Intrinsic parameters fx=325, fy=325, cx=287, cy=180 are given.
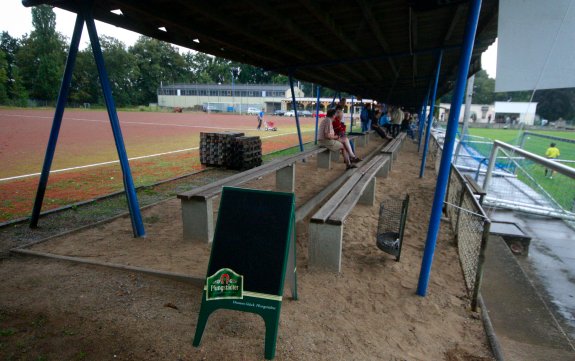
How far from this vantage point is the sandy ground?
7.57 feet

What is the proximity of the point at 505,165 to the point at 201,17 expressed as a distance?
27.6 feet

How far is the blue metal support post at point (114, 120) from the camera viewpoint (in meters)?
3.85

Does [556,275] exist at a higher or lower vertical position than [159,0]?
lower

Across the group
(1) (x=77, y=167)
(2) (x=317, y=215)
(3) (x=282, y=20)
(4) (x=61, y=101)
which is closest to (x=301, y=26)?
(3) (x=282, y=20)

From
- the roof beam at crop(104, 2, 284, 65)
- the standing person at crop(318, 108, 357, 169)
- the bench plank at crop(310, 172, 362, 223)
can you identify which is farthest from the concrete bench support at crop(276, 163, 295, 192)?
the roof beam at crop(104, 2, 284, 65)

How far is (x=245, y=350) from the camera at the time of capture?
2.28 m

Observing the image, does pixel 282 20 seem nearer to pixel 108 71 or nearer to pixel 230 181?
pixel 230 181

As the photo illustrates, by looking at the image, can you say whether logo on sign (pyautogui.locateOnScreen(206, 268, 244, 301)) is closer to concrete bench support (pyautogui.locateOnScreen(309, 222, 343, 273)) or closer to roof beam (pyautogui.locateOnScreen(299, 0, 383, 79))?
concrete bench support (pyautogui.locateOnScreen(309, 222, 343, 273))

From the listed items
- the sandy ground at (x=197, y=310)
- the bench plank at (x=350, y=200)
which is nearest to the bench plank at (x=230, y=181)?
the sandy ground at (x=197, y=310)

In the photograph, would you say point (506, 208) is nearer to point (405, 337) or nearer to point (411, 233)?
point (411, 233)

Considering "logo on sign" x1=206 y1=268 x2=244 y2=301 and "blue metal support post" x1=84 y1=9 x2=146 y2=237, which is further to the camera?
"blue metal support post" x1=84 y1=9 x2=146 y2=237

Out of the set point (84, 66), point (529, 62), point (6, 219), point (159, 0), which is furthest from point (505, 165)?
point (84, 66)

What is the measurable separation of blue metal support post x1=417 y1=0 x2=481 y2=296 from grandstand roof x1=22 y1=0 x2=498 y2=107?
236mm

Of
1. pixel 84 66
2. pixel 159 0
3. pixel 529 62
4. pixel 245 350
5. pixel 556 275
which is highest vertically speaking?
pixel 84 66
